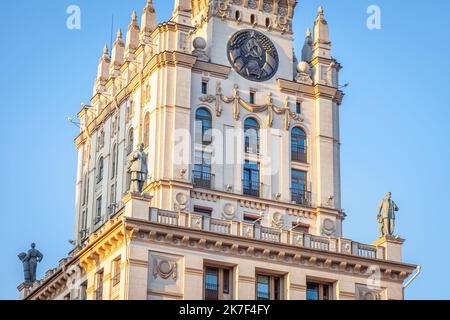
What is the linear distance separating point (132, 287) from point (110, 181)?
22.8 m

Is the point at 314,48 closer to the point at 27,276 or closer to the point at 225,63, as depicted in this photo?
the point at 225,63

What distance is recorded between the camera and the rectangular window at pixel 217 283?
290 ft

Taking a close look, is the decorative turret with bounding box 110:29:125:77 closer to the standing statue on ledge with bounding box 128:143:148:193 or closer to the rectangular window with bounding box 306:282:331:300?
the standing statue on ledge with bounding box 128:143:148:193

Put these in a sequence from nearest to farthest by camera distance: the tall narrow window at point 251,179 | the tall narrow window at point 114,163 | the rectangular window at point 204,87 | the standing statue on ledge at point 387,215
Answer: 1. the standing statue on ledge at point 387,215
2. the tall narrow window at point 251,179
3. the rectangular window at point 204,87
4. the tall narrow window at point 114,163

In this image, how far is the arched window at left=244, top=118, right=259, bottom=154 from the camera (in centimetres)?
10181

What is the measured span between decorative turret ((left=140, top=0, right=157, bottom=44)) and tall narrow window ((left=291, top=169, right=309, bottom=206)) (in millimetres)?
15669

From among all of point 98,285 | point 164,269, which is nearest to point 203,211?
point 98,285

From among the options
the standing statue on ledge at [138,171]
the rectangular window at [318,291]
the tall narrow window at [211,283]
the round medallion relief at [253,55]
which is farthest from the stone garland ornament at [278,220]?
the standing statue on ledge at [138,171]

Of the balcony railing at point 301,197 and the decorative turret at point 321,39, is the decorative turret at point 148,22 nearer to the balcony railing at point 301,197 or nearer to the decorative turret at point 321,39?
the decorative turret at point 321,39

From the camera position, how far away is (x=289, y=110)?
104m

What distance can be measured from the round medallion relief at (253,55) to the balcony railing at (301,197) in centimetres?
899

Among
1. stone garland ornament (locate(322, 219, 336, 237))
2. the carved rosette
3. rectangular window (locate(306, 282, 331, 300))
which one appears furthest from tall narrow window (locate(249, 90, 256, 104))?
the carved rosette
